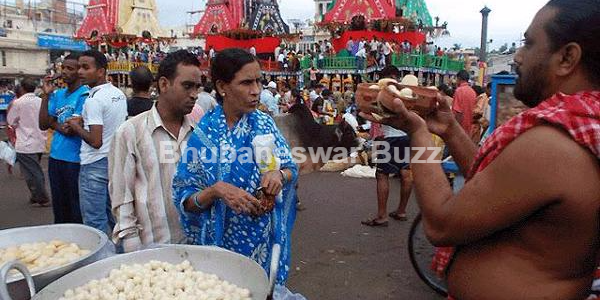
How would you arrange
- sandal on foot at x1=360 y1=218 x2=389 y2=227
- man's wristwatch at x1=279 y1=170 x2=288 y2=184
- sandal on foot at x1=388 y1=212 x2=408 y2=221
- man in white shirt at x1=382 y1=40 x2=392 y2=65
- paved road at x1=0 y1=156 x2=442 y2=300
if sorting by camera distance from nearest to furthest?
man's wristwatch at x1=279 y1=170 x2=288 y2=184
paved road at x1=0 y1=156 x2=442 y2=300
sandal on foot at x1=360 y1=218 x2=389 y2=227
sandal on foot at x1=388 y1=212 x2=408 y2=221
man in white shirt at x1=382 y1=40 x2=392 y2=65

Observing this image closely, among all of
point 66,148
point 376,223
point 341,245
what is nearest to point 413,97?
point 66,148

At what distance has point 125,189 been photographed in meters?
2.11

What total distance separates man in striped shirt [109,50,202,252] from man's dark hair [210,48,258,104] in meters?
0.31

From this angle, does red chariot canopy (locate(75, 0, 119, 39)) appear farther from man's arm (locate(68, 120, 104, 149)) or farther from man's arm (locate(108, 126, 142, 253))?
man's arm (locate(108, 126, 142, 253))

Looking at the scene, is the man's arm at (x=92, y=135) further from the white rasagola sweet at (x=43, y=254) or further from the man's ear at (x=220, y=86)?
the man's ear at (x=220, y=86)

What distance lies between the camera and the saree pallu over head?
1938 mm

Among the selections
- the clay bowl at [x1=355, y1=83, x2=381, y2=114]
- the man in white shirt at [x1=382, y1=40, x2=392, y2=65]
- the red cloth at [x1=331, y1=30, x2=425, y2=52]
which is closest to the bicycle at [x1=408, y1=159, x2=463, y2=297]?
the clay bowl at [x1=355, y1=83, x2=381, y2=114]

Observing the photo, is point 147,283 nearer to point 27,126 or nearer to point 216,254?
point 216,254

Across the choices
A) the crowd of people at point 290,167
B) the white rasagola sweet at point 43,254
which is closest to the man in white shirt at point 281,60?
the crowd of people at point 290,167

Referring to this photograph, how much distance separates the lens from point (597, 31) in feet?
3.63

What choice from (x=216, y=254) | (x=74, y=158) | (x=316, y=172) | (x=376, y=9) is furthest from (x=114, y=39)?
(x=216, y=254)

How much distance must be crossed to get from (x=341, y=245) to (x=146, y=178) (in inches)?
115

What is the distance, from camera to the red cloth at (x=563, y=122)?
1.07 meters

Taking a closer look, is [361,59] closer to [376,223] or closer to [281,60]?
[281,60]
